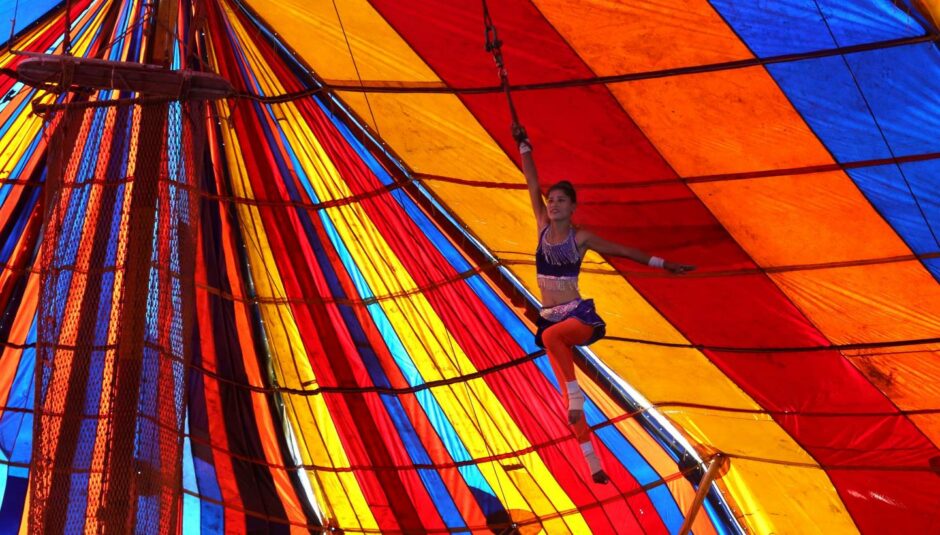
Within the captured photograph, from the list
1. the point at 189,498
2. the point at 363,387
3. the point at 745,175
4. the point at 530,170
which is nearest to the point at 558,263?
the point at 530,170

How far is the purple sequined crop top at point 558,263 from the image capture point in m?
6.41

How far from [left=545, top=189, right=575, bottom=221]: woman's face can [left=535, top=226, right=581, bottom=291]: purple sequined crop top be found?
0.13 meters

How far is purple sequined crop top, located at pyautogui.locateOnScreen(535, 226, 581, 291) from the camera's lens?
253 inches

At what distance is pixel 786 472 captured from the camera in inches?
371

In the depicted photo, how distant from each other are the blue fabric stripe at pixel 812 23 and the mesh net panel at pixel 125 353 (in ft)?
10.9

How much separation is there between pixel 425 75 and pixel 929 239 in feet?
10.5

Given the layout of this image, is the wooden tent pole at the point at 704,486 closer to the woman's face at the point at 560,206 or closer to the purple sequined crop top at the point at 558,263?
the purple sequined crop top at the point at 558,263

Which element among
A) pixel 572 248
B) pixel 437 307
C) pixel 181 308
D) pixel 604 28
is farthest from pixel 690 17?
pixel 437 307

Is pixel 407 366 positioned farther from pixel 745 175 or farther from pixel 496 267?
pixel 745 175

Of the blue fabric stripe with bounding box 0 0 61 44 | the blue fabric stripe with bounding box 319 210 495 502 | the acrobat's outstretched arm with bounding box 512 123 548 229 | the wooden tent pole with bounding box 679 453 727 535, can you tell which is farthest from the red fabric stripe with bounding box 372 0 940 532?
the blue fabric stripe with bounding box 0 0 61 44

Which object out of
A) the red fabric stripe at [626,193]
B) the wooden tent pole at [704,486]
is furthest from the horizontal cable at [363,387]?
the red fabric stripe at [626,193]

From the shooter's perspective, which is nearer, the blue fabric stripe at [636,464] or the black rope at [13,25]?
the black rope at [13,25]

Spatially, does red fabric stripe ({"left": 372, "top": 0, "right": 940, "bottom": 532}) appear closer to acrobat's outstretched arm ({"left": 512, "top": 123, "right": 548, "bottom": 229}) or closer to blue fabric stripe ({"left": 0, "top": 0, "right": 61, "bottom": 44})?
acrobat's outstretched arm ({"left": 512, "top": 123, "right": 548, "bottom": 229})

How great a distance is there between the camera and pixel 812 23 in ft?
19.8
